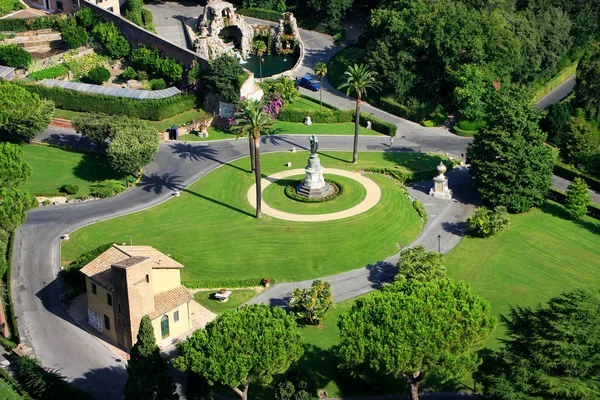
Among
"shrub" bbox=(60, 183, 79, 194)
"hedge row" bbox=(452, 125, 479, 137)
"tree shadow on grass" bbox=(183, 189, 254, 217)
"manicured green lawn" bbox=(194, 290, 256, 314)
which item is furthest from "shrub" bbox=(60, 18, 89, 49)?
"manicured green lawn" bbox=(194, 290, 256, 314)

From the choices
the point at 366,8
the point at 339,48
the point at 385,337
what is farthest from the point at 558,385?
the point at 366,8

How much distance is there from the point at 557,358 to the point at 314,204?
140ft

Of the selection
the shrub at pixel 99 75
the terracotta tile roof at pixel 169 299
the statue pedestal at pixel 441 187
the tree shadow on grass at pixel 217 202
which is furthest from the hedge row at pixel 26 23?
the terracotta tile roof at pixel 169 299

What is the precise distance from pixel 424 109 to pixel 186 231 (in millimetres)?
47132

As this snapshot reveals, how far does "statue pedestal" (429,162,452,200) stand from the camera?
94.7 m

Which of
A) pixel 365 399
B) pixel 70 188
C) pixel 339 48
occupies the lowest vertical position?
pixel 365 399

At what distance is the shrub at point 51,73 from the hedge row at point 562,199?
74657mm

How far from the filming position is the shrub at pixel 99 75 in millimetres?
118062

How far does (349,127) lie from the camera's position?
4476 inches

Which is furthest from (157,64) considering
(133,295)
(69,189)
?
(133,295)

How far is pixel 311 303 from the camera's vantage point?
2813 inches

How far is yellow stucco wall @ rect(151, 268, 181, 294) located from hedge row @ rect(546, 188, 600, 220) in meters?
49.9

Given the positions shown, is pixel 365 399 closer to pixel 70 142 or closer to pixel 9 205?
pixel 9 205

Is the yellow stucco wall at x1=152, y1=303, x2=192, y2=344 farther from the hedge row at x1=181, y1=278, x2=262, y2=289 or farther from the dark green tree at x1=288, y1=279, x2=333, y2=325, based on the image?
the dark green tree at x1=288, y1=279, x2=333, y2=325
